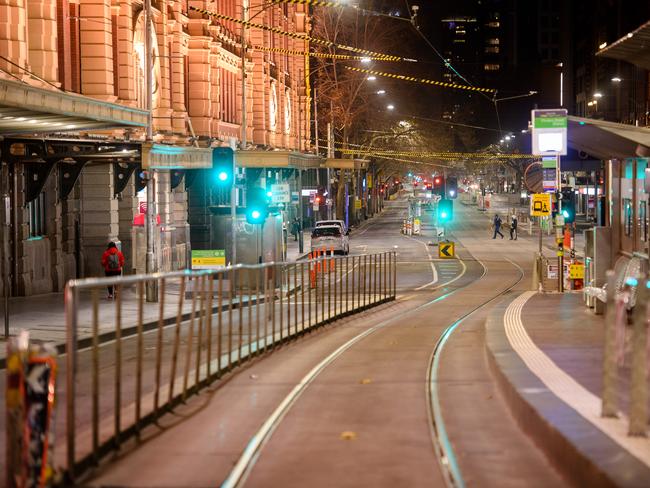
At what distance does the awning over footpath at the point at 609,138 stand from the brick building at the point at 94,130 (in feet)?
29.6

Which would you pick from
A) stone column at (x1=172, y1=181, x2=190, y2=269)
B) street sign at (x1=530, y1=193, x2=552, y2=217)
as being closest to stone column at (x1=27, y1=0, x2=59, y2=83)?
stone column at (x1=172, y1=181, x2=190, y2=269)

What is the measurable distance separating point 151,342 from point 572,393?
420 cm

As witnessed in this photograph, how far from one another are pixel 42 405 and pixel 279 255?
2815 cm

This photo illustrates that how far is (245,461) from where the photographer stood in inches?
349

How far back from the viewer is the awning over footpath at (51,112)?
57.3 feet

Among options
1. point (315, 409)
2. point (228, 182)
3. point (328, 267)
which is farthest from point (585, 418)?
point (228, 182)

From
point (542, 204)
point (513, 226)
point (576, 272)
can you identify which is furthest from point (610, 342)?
point (513, 226)

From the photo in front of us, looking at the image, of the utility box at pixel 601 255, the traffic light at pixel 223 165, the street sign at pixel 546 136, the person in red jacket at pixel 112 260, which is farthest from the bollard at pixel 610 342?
the person in red jacket at pixel 112 260

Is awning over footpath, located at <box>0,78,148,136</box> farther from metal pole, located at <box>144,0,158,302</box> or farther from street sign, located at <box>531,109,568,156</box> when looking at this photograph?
street sign, located at <box>531,109,568,156</box>

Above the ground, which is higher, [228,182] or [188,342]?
[228,182]

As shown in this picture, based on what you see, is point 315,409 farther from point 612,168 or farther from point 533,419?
point 612,168

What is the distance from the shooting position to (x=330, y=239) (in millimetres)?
55156

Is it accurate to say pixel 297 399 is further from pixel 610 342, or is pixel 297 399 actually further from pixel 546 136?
pixel 546 136

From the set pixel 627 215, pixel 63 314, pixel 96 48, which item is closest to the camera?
pixel 627 215
